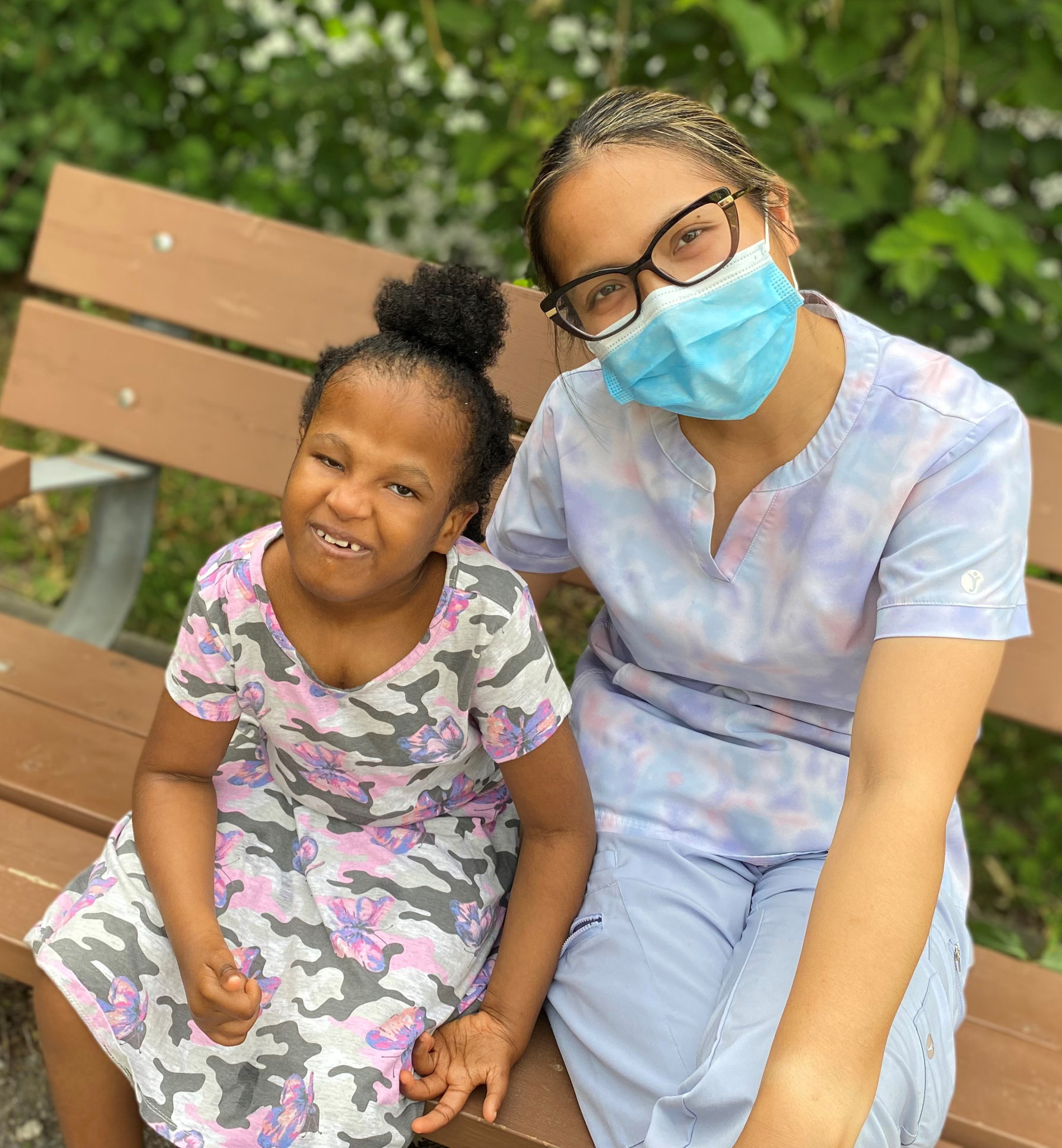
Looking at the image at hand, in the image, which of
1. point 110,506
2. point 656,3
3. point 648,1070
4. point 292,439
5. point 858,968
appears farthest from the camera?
point 656,3

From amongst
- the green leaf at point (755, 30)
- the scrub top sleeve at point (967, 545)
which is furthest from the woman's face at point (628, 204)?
the green leaf at point (755, 30)

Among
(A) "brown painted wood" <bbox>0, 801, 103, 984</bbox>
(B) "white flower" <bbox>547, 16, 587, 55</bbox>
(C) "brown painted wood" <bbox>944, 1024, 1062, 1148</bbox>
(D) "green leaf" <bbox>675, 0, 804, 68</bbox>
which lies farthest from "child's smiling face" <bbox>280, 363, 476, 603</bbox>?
(B) "white flower" <bbox>547, 16, 587, 55</bbox>

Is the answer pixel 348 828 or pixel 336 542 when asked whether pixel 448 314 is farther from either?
pixel 348 828

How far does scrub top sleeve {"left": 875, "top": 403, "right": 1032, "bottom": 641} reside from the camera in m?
1.66

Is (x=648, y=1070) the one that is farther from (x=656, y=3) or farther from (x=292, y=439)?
(x=656, y=3)

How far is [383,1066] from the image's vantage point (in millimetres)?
1659

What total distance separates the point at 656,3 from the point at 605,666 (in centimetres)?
195

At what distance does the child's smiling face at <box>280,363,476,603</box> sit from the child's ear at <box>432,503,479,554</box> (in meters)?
0.05

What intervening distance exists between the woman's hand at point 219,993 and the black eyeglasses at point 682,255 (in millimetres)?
→ 933

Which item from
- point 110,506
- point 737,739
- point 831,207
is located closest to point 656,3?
point 831,207

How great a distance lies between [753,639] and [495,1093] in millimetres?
688

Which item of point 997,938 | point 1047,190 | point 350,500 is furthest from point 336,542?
point 1047,190

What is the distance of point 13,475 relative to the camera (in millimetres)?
2355

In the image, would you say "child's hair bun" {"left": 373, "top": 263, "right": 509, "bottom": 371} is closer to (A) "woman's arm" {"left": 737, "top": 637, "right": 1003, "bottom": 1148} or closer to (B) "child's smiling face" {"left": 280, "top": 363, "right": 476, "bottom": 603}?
(B) "child's smiling face" {"left": 280, "top": 363, "right": 476, "bottom": 603}
